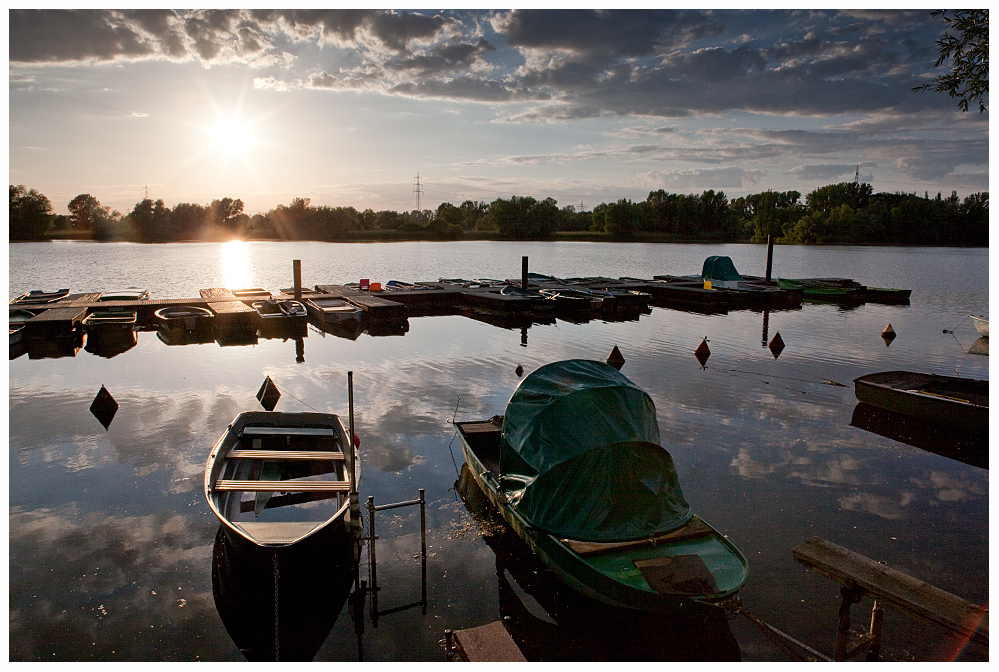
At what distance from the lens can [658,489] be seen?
34.1ft

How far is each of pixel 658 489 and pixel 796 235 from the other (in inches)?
7453

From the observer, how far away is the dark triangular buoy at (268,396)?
841 inches

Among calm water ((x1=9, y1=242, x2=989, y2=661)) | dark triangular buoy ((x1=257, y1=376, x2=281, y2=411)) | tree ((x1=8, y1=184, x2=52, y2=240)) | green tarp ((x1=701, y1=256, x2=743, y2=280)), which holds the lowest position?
calm water ((x1=9, y1=242, x2=989, y2=661))

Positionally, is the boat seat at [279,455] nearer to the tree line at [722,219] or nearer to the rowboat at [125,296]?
the rowboat at [125,296]

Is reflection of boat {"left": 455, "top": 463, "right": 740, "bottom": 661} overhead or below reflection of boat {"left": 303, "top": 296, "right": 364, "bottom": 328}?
below

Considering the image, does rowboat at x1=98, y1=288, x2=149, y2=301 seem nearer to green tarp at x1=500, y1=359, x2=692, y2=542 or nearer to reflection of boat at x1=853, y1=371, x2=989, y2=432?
green tarp at x1=500, y1=359, x2=692, y2=542

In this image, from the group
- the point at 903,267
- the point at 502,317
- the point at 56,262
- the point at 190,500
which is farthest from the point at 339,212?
the point at 190,500

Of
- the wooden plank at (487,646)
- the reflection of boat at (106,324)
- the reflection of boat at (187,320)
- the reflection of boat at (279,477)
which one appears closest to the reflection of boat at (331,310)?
the reflection of boat at (187,320)

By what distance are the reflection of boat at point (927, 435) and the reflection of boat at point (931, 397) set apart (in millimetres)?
279

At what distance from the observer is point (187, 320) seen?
116ft

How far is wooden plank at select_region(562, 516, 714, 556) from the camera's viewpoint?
977 cm

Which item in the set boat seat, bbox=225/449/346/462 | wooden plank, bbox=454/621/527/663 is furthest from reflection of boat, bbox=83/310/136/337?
wooden plank, bbox=454/621/527/663

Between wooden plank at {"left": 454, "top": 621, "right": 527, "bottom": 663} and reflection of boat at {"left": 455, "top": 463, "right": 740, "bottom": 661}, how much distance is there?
1.33 meters

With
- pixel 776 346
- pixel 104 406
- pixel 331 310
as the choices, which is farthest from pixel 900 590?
pixel 331 310
